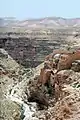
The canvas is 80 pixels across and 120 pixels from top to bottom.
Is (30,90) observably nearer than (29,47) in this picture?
Yes

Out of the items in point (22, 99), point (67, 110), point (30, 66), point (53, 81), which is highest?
point (67, 110)

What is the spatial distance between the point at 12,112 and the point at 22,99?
9.23 m

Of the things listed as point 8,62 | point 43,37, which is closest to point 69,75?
point 8,62

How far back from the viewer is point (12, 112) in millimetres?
30469

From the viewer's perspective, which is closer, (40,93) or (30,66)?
(40,93)

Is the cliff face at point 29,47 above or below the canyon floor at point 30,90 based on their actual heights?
below

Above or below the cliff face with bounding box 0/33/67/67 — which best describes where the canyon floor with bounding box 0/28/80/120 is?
above

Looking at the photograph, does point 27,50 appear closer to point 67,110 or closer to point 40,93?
point 40,93

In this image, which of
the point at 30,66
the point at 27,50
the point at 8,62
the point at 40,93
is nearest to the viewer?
the point at 40,93

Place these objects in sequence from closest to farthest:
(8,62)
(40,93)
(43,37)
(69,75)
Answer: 1. (69,75)
2. (40,93)
3. (8,62)
4. (43,37)

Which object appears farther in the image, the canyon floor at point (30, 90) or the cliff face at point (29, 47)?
the cliff face at point (29, 47)

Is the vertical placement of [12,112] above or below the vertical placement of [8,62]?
above

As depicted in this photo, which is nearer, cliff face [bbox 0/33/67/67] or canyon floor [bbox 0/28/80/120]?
canyon floor [bbox 0/28/80/120]

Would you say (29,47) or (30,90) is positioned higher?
(30,90)
